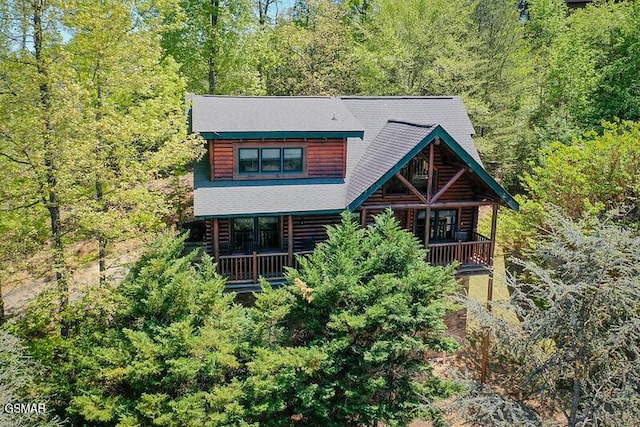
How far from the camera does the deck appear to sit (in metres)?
16.0

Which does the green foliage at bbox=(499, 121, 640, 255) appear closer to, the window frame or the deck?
the deck

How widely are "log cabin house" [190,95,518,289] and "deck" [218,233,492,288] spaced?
38mm

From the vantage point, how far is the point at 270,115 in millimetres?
17828

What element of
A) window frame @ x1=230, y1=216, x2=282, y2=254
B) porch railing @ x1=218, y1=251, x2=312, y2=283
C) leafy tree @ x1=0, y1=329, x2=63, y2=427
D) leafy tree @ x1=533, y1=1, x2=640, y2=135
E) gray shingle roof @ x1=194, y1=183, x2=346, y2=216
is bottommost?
leafy tree @ x1=0, y1=329, x2=63, y2=427

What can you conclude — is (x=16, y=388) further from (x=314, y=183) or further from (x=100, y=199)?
(x=314, y=183)

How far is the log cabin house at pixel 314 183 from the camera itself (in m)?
15.9

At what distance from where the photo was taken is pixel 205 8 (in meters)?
27.2

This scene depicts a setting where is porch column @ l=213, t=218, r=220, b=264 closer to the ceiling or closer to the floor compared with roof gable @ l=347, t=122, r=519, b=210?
closer to the floor

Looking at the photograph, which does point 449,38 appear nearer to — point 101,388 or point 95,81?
point 95,81

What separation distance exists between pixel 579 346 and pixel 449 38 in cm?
2468

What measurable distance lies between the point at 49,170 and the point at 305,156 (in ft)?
27.3

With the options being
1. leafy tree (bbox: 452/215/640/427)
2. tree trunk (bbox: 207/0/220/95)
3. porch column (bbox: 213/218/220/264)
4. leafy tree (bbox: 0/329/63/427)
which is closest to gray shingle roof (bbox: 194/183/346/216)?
porch column (bbox: 213/218/220/264)

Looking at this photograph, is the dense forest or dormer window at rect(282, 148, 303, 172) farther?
dormer window at rect(282, 148, 303, 172)

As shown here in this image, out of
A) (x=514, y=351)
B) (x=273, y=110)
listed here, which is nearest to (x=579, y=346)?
(x=514, y=351)
